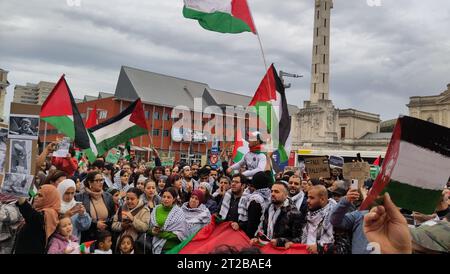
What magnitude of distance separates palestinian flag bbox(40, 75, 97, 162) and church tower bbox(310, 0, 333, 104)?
75422 millimetres

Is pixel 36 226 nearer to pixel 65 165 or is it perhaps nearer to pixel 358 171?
pixel 358 171

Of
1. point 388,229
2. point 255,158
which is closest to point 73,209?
point 388,229

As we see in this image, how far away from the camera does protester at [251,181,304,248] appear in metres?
5.05

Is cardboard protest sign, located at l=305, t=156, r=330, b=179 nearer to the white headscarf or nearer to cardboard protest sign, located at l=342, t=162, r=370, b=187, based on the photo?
cardboard protest sign, located at l=342, t=162, r=370, b=187

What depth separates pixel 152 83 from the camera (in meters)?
65.1

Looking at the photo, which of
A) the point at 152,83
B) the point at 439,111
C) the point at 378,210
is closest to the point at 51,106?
the point at 378,210

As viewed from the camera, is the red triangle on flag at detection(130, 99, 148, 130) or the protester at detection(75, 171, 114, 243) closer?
the protester at detection(75, 171, 114, 243)

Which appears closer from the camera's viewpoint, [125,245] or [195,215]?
[125,245]

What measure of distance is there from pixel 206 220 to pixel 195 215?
161 mm

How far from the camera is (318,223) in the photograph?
4906mm

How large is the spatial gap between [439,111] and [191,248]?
6673 centimetres

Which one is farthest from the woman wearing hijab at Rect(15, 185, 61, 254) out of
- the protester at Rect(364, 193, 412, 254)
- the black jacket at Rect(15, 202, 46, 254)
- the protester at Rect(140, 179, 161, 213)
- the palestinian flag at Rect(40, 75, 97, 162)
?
the palestinian flag at Rect(40, 75, 97, 162)

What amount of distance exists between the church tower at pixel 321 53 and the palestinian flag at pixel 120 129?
73565 millimetres

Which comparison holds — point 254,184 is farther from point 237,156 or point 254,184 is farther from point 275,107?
point 237,156
